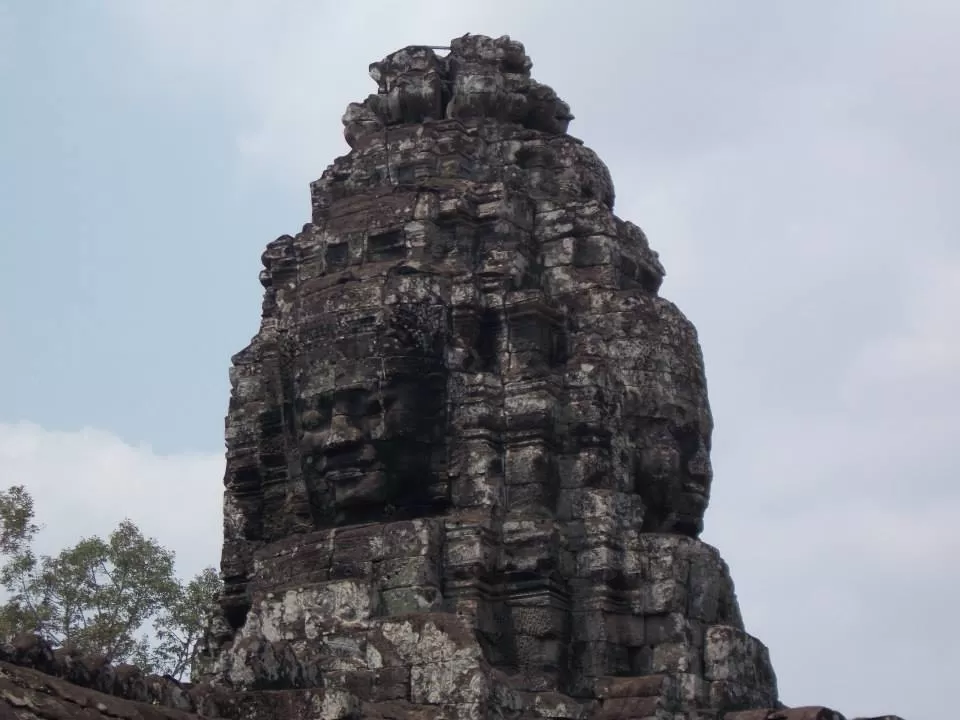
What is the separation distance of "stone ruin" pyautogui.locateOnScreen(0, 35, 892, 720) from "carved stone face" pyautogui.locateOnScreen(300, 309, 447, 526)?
26 millimetres

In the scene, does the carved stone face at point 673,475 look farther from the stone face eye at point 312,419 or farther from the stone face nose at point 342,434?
the stone face eye at point 312,419

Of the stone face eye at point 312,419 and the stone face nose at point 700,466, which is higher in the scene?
the stone face eye at point 312,419

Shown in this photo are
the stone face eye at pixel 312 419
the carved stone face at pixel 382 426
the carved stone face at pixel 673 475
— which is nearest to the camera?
the carved stone face at pixel 382 426

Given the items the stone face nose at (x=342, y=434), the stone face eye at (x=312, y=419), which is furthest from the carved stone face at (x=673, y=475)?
the stone face eye at (x=312, y=419)

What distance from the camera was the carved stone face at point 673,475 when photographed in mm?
19547

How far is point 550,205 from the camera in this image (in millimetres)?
20891

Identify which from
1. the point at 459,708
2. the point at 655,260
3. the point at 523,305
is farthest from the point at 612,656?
the point at 655,260

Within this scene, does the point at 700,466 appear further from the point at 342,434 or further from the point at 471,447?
the point at 342,434

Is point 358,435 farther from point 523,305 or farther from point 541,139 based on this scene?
point 541,139

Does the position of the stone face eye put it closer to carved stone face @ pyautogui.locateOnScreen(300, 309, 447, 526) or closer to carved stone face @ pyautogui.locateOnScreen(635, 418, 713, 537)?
carved stone face @ pyautogui.locateOnScreen(300, 309, 447, 526)

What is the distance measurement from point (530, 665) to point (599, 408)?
8.88 ft

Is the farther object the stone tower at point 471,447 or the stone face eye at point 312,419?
the stone face eye at point 312,419

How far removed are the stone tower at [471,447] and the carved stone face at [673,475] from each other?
0.02m

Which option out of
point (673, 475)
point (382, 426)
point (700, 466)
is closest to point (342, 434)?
point (382, 426)
